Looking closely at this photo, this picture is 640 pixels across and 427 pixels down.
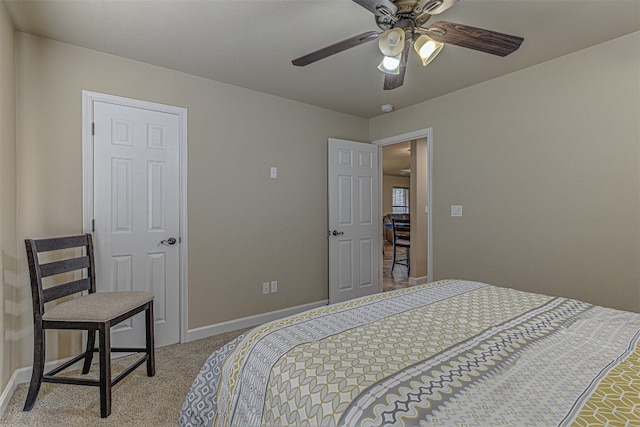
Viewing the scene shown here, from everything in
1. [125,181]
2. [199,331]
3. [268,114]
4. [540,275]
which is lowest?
[199,331]

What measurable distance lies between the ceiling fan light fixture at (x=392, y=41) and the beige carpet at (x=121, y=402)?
Result: 2296 mm

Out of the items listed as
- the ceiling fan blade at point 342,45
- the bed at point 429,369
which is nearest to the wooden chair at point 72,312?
the bed at point 429,369

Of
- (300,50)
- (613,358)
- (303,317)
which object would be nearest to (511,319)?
(613,358)

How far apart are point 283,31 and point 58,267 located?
2.10 meters

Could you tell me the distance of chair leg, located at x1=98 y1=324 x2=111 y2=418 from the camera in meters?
1.78

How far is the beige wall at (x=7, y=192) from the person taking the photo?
6.05 feet

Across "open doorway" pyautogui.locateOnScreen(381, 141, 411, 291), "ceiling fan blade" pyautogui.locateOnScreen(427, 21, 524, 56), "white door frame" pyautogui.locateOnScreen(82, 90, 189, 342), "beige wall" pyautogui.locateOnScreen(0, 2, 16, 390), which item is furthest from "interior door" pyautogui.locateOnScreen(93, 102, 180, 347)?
"open doorway" pyautogui.locateOnScreen(381, 141, 411, 291)

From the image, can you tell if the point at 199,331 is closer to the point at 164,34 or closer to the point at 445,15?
A: the point at 164,34

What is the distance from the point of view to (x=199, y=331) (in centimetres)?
290

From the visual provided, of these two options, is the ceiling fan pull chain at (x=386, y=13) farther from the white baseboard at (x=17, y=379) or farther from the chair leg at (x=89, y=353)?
the white baseboard at (x=17, y=379)

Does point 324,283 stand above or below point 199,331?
above

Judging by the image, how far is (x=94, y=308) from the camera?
6.14 ft

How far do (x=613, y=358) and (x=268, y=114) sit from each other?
3110mm

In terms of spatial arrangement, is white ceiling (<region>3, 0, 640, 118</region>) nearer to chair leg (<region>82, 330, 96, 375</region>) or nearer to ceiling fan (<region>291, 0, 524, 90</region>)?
ceiling fan (<region>291, 0, 524, 90</region>)
